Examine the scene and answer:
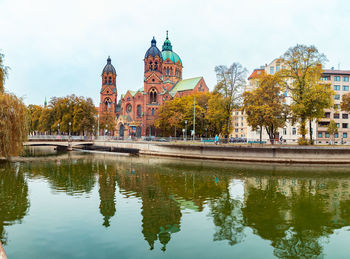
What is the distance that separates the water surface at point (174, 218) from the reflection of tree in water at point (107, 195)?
2.5 inches

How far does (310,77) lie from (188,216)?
39.1 m

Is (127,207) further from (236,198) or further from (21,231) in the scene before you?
(236,198)

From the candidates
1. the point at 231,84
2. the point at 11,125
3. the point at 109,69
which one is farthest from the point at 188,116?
the point at 109,69

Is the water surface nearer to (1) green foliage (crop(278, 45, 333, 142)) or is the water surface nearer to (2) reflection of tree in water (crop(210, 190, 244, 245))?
(2) reflection of tree in water (crop(210, 190, 244, 245))

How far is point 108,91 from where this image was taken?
121m

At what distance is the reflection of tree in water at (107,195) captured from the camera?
1680cm

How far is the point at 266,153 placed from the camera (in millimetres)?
44000

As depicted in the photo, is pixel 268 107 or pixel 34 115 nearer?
pixel 268 107

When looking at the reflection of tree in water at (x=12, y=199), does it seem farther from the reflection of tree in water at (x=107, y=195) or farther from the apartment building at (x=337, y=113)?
the apartment building at (x=337, y=113)

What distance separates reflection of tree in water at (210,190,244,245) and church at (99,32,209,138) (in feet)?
248

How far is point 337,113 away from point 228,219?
2725 inches

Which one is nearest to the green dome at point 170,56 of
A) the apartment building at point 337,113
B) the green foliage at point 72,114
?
the green foliage at point 72,114

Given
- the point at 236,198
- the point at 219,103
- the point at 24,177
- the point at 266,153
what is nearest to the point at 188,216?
the point at 236,198

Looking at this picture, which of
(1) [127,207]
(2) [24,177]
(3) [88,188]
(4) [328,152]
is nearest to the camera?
(1) [127,207]
